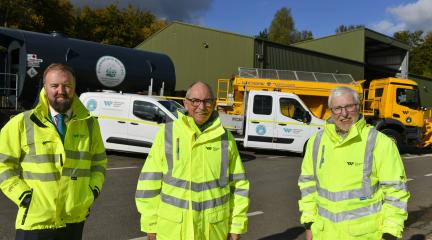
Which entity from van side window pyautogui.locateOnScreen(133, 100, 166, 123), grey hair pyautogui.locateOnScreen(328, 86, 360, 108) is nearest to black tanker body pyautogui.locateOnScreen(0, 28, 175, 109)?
van side window pyautogui.locateOnScreen(133, 100, 166, 123)

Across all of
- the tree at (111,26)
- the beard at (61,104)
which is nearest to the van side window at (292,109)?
the beard at (61,104)

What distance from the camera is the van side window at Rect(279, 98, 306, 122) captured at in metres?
13.7

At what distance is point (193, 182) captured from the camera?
108 inches

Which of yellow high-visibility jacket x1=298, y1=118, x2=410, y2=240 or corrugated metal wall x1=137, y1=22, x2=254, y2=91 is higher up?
corrugated metal wall x1=137, y1=22, x2=254, y2=91

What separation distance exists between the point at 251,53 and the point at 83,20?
33048mm

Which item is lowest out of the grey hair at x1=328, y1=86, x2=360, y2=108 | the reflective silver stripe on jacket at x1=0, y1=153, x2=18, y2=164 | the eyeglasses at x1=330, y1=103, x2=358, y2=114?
the reflective silver stripe on jacket at x1=0, y1=153, x2=18, y2=164

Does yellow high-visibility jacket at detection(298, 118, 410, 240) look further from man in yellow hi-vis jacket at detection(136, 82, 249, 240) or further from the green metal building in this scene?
the green metal building

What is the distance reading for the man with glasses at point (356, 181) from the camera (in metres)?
2.65

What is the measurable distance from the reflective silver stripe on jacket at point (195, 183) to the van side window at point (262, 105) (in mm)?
10948

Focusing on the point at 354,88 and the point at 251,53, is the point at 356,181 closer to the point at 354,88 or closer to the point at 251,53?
the point at 354,88

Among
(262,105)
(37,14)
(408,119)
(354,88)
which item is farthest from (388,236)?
(37,14)

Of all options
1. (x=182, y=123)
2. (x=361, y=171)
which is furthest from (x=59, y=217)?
(x=361, y=171)

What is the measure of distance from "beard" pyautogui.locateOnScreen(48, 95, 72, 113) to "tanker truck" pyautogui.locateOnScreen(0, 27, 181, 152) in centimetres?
884

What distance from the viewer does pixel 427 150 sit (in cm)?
1891
